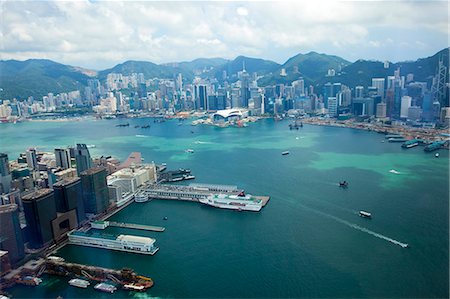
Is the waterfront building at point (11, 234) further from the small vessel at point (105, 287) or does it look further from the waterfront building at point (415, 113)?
the waterfront building at point (415, 113)

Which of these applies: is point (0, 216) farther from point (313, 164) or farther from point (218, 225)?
point (313, 164)

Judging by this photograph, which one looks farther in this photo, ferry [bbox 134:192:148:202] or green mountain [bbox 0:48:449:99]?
green mountain [bbox 0:48:449:99]

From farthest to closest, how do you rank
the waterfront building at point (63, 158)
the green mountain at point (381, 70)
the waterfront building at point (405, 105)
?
the green mountain at point (381, 70) → the waterfront building at point (405, 105) → the waterfront building at point (63, 158)

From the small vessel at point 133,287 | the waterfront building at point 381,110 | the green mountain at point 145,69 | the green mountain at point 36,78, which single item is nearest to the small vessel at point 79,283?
the small vessel at point 133,287

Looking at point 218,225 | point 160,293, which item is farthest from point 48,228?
point 218,225

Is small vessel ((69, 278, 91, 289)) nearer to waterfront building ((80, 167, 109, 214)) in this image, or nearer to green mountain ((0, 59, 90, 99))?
waterfront building ((80, 167, 109, 214))

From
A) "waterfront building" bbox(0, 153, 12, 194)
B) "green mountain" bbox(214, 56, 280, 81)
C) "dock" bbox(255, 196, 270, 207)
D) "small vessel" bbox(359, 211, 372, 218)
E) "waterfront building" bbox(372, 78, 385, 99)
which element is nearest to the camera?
"small vessel" bbox(359, 211, 372, 218)

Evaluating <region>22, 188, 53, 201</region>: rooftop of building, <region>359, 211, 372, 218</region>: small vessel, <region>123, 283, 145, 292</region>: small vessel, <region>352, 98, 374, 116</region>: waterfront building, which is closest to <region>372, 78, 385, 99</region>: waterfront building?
<region>352, 98, 374, 116</region>: waterfront building
